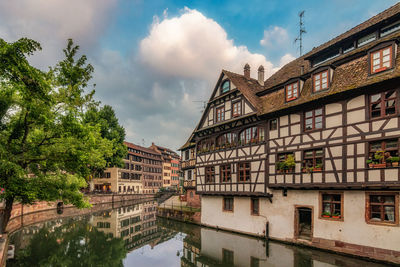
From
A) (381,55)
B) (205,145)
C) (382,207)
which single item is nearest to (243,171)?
(205,145)

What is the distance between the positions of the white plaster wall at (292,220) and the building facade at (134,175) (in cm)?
3709

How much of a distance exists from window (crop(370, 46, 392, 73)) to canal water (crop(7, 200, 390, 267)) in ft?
31.6

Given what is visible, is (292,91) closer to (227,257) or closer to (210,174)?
(210,174)

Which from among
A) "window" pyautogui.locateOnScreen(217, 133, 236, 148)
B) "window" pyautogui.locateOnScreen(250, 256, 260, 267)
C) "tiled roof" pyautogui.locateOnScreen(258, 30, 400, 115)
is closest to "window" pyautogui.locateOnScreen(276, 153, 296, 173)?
"tiled roof" pyautogui.locateOnScreen(258, 30, 400, 115)

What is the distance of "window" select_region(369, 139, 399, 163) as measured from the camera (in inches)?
520

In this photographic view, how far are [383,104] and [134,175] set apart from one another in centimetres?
6410

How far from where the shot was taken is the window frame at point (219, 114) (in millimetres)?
23391

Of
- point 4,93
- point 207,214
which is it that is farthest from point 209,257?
point 4,93

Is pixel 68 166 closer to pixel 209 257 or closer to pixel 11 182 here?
pixel 11 182

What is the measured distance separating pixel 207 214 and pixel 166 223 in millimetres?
6508

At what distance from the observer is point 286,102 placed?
1861cm

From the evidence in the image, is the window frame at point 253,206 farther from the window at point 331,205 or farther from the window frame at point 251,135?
the window at point 331,205

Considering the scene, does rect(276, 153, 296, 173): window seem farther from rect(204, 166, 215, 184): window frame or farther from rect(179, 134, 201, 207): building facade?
rect(179, 134, 201, 207): building facade

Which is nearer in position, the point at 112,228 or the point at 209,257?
the point at 209,257
